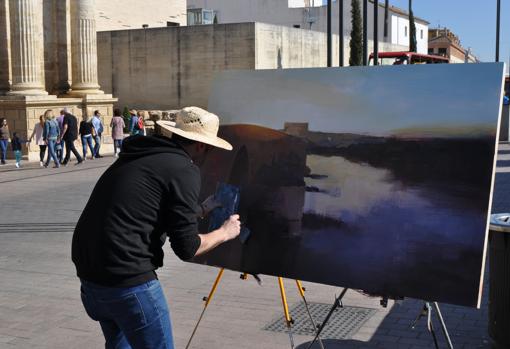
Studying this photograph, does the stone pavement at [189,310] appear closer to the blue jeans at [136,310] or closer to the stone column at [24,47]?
the blue jeans at [136,310]

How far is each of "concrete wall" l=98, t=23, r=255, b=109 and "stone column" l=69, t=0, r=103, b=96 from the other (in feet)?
31.8

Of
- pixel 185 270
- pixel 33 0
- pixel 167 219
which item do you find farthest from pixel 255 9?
pixel 167 219

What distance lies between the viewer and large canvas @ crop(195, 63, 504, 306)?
371cm

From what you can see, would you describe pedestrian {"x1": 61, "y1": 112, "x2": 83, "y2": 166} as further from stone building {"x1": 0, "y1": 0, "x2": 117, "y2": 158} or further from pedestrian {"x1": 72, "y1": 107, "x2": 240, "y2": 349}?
pedestrian {"x1": 72, "y1": 107, "x2": 240, "y2": 349}

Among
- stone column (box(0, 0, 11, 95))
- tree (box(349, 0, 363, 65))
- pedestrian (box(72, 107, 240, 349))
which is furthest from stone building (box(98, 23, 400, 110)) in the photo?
pedestrian (box(72, 107, 240, 349))

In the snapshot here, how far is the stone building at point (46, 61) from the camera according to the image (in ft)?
69.5

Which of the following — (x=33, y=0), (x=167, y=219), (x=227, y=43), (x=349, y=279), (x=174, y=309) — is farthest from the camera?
(x=227, y=43)

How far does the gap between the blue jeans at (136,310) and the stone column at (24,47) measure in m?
19.2

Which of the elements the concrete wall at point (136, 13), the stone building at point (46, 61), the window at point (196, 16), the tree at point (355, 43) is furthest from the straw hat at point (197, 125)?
the window at point (196, 16)

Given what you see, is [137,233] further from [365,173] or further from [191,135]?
[365,173]

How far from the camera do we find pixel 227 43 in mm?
34000

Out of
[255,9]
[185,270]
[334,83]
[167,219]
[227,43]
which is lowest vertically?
[185,270]

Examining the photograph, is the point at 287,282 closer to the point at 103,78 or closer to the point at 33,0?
the point at 33,0

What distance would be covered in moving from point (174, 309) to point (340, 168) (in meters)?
2.72
